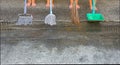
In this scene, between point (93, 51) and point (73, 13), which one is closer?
point (93, 51)

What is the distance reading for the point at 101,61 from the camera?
3826 mm

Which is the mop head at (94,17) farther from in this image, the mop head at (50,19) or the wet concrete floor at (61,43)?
the mop head at (50,19)

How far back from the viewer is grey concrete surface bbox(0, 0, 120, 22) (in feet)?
18.2

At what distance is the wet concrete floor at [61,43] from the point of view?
153 inches

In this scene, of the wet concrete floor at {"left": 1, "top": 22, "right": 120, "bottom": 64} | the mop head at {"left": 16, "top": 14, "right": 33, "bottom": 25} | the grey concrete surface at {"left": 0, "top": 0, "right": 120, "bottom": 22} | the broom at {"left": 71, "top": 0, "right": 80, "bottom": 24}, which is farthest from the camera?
the grey concrete surface at {"left": 0, "top": 0, "right": 120, "bottom": 22}

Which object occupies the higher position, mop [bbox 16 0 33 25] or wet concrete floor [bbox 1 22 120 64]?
mop [bbox 16 0 33 25]

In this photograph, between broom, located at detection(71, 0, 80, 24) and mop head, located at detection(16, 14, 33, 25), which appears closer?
mop head, located at detection(16, 14, 33, 25)

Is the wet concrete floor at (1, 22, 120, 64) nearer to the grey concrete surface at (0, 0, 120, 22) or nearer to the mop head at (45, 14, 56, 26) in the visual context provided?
the mop head at (45, 14, 56, 26)

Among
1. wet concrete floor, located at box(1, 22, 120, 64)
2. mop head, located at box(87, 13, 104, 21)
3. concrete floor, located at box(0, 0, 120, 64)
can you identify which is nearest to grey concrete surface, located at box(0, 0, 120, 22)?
concrete floor, located at box(0, 0, 120, 64)

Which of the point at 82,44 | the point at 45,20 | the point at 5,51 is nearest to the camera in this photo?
the point at 5,51

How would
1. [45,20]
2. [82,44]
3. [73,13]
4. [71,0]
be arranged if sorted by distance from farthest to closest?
[71,0] < [73,13] < [45,20] < [82,44]

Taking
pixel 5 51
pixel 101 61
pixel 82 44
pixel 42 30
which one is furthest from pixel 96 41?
pixel 5 51

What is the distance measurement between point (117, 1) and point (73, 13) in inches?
62.8

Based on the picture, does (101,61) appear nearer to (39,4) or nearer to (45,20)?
(45,20)
